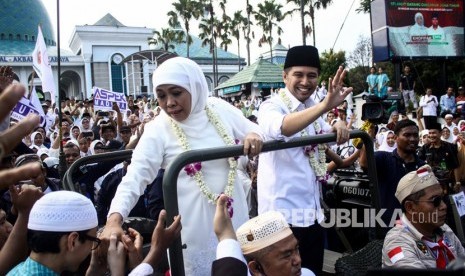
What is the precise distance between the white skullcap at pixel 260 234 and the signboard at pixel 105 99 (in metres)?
8.73

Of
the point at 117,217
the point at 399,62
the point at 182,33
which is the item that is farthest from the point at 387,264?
the point at 182,33

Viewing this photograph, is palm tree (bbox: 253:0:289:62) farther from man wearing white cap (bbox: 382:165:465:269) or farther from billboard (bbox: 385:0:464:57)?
man wearing white cap (bbox: 382:165:465:269)

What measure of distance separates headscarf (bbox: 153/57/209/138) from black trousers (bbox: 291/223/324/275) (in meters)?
0.81

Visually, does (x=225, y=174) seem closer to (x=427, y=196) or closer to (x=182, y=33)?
(x=427, y=196)

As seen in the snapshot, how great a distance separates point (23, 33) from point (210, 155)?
6088cm

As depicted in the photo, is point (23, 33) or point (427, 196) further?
point (23, 33)

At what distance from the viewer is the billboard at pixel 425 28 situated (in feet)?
68.4

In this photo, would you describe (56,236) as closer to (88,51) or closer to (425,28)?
(425,28)

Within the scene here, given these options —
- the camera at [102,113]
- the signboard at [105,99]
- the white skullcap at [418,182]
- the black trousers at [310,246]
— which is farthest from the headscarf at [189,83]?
the camera at [102,113]

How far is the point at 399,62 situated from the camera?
71.6 feet

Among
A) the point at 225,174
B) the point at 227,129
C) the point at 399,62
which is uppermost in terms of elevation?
the point at 399,62

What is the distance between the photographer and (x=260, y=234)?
2061mm

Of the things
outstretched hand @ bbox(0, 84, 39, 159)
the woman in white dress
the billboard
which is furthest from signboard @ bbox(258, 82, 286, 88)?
outstretched hand @ bbox(0, 84, 39, 159)

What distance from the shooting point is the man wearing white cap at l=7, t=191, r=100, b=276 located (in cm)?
199
